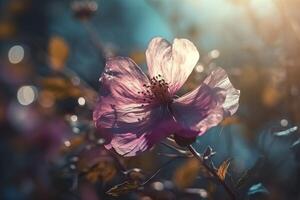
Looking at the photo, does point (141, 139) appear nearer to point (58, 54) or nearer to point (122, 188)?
point (122, 188)

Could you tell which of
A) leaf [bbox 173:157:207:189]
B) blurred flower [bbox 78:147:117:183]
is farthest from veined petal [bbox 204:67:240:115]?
leaf [bbox 173:157:207:189]

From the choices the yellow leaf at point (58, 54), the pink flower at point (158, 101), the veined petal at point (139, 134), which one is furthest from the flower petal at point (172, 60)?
the yellow leaf at point (58, 54)

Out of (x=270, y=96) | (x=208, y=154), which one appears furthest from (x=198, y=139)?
(x=270, y=96)

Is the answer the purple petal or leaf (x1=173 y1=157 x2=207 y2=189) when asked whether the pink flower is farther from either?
leaf (x1=173 y1=157 x2=207 y2=189)

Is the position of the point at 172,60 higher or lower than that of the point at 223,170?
higher

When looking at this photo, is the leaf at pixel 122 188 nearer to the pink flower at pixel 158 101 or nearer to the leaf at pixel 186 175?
the pink flower at pixel 158 101

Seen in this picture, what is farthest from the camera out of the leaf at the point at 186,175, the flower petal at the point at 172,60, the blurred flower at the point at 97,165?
the leaf at the point at 186,175
